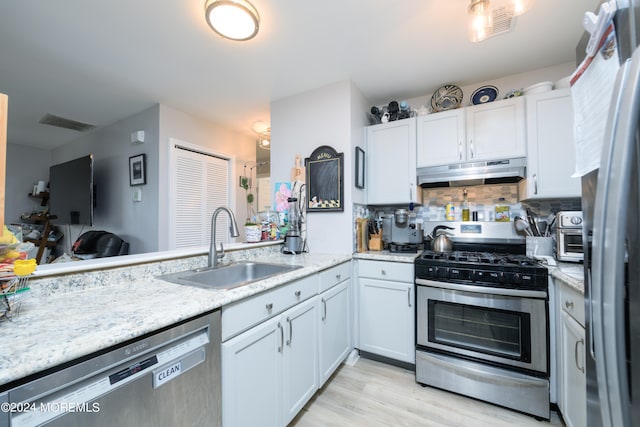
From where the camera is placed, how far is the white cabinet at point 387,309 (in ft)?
6.37

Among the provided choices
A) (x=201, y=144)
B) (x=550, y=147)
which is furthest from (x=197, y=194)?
(x=550, y=147)

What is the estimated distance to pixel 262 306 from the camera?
1.19 metres

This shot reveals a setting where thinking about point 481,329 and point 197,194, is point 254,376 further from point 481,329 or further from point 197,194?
point 197,194

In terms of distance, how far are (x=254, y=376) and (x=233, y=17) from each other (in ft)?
6.25

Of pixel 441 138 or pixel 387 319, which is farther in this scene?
pixel 441 138

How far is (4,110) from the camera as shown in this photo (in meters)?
0.75

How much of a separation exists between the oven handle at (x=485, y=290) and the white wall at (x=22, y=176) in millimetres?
6537

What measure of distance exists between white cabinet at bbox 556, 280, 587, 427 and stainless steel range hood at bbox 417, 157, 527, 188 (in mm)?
890

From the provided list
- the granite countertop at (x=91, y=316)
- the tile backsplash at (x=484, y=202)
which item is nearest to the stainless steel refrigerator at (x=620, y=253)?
the granite countertop at (x=91, y=316)

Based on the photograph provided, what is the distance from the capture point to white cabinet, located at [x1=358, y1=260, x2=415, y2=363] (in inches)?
76.4

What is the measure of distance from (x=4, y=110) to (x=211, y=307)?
0.88 m

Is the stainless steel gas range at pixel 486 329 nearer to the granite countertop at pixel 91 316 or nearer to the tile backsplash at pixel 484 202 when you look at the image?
the tile backsplash at pixel 484 202

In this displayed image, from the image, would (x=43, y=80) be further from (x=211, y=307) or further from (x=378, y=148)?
(x=378, y=148)

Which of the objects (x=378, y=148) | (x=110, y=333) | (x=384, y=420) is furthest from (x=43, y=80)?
(x=384, y=420)
